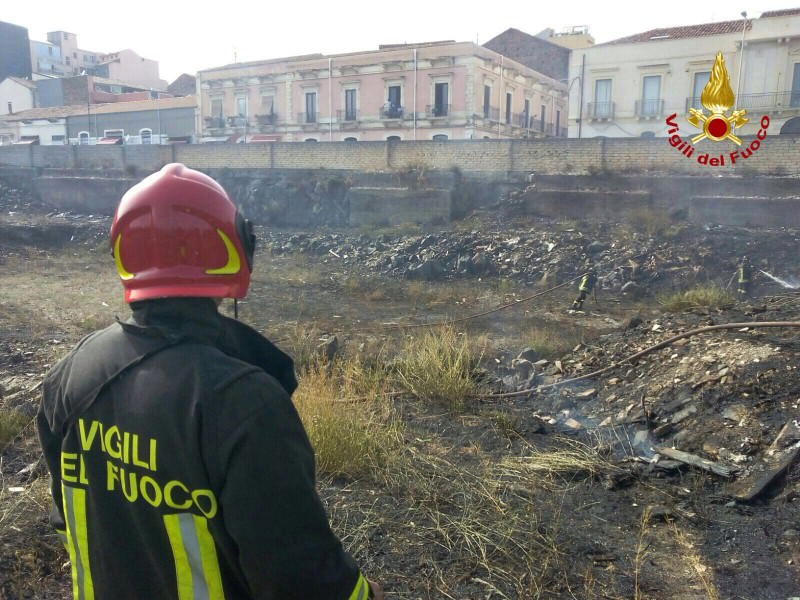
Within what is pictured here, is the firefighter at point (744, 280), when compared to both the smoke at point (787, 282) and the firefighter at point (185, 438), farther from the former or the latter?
the firefighter at point (185, 438)

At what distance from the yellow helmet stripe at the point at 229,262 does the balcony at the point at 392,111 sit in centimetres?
3354

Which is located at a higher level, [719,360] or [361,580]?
[361,580]

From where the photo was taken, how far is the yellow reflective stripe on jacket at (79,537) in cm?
138

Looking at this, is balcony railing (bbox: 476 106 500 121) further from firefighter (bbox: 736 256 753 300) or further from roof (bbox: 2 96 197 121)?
firefighter (bbox: 736 256 753 300)

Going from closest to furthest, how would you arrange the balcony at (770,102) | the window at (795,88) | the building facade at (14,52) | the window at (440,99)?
the window at (795,88), the balcony at (770,102), the window at (440,99), the building facade at (14,52)

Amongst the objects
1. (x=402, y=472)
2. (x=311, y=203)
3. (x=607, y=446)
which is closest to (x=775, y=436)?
(x=607, y=446)

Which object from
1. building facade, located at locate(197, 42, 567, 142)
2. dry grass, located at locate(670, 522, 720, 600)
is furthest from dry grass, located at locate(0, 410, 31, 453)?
building facade, located at locate(197, 42, 567, 142)

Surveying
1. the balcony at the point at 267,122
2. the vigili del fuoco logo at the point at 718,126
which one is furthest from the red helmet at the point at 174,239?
the balcony at the point at 267,122

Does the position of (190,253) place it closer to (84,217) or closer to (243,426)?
(243,426)

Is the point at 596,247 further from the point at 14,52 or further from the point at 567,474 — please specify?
the point at 14,52

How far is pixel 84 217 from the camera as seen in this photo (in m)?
A: 28.4

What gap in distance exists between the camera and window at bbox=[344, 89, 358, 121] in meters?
34.7

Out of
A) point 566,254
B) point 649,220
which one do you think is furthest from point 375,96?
point 566,254

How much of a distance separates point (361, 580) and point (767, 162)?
19.9 m
